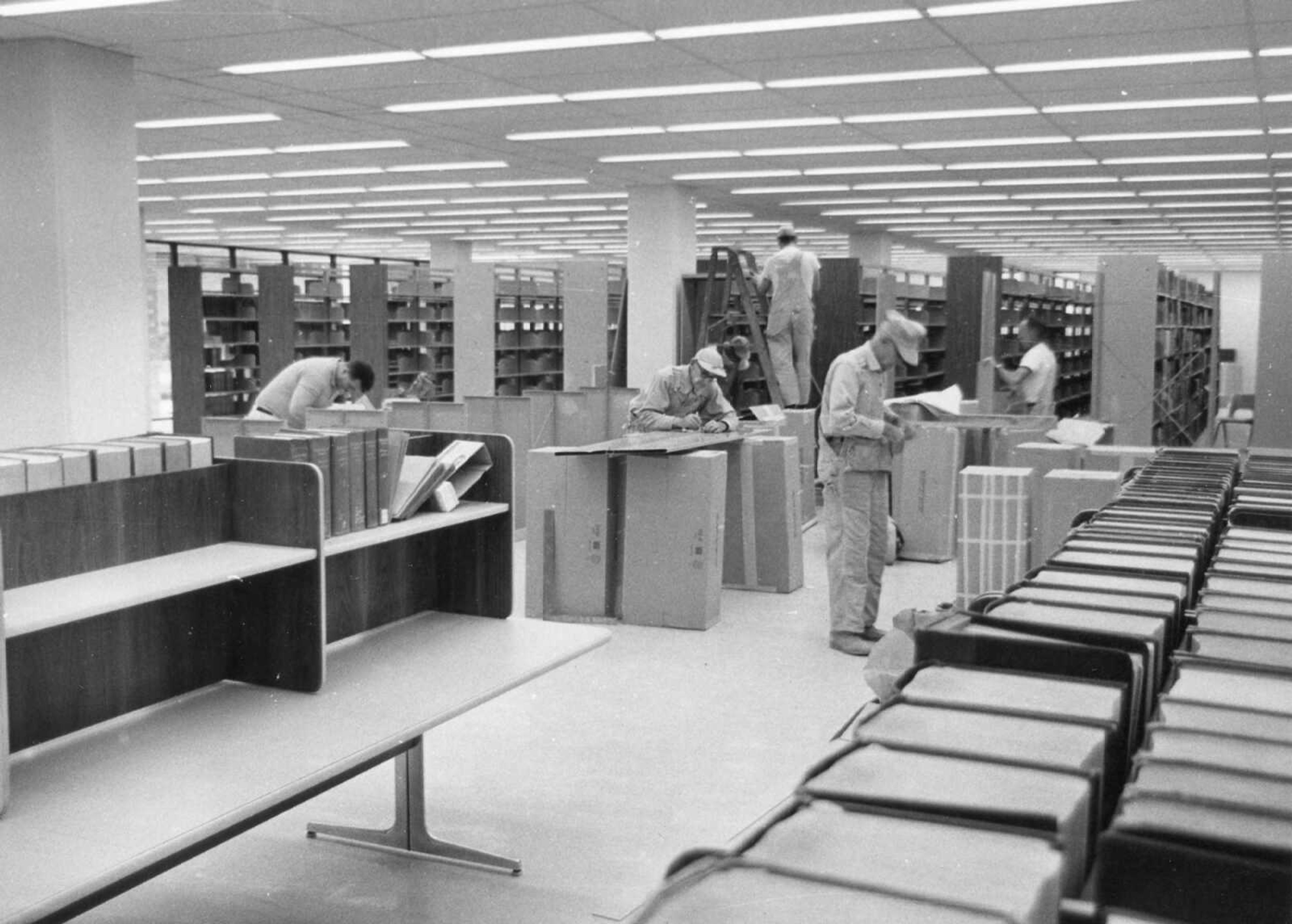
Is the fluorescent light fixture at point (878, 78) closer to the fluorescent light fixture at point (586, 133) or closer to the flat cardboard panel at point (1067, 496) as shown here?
the fluorescent light fixture at point (586, 133)

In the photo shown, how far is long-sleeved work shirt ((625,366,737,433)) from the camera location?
7.56m

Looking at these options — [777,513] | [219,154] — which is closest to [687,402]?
[777,513]

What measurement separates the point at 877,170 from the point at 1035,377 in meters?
2.66

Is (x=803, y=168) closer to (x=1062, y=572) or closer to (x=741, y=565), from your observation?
(x=741, y=565)

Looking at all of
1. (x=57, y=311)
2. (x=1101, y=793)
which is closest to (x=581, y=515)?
(x=57, y=311)

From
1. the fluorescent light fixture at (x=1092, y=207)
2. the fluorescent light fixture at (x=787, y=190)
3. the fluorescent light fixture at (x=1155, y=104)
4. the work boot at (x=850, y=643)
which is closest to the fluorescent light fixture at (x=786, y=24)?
the fluorescent light fixture at (x=1155, y=104)

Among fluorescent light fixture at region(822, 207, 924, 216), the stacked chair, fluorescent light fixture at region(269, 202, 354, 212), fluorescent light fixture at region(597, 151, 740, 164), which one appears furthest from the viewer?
fluorescent light fixture at region(269, 202, 354, 212)

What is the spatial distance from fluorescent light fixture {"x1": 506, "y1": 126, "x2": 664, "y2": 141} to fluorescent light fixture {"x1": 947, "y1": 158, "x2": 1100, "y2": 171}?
3.09 meters

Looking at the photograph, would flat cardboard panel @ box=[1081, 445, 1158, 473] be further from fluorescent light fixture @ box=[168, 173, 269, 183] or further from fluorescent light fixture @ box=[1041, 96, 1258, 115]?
fluorescent light fixture @ box=[168, 173, 269, 183]

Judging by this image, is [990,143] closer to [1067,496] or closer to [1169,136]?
[1169,136]

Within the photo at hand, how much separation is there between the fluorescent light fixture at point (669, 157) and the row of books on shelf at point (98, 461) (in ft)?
25.4

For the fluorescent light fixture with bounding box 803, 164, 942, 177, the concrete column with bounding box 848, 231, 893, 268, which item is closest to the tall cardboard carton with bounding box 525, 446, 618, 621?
the fluorescent light fixture with bounding box 803, 164, 942, 177

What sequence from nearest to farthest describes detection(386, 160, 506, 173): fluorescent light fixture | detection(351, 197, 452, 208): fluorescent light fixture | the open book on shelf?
the open book on shelf, detection(386, 160, 506, 173): fluorescent light fixture, detection(351, 197, 452, 208): fluorescent light fixture

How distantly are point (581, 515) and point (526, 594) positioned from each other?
547 mm
